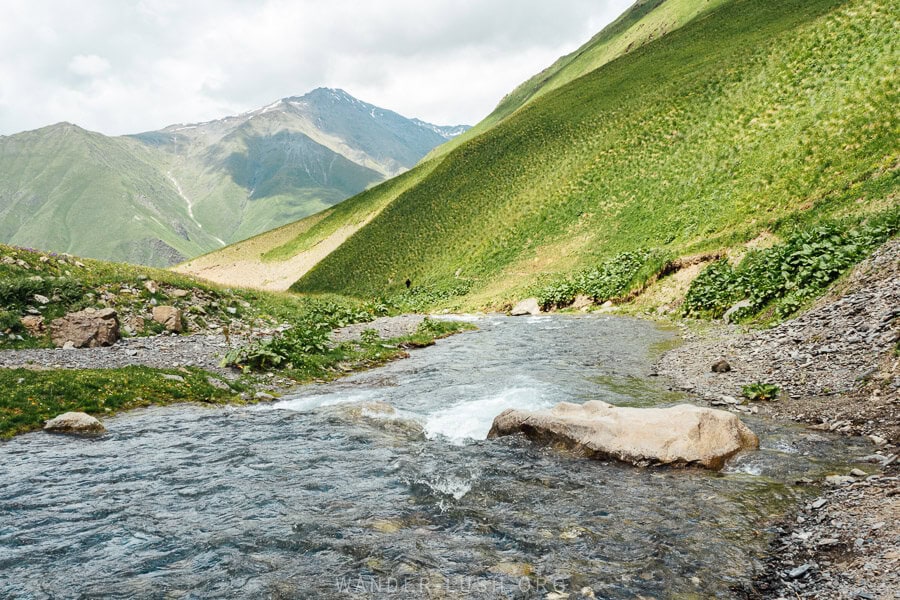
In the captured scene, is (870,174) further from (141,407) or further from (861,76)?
(141,407)

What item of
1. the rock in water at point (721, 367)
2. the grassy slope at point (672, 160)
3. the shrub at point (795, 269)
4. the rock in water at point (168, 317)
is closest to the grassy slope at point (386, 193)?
the grassy slope at point (672, 160)

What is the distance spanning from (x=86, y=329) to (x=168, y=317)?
486 cm

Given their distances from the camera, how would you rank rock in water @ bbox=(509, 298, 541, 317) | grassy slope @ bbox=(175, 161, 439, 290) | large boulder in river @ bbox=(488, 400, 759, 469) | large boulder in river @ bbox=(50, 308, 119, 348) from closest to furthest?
large boulder in river @ bbox=(488, 400, 759, 469) → large boulder in river @ bbox=(50, 308, 119, 348) → rock in water @ bbox=(509, 298, 541, 317) → grassy slope @ bbox=(175, 161, 439, 290)

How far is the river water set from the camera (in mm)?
7031

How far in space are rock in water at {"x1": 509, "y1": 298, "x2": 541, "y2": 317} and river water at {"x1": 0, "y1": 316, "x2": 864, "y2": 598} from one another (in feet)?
107

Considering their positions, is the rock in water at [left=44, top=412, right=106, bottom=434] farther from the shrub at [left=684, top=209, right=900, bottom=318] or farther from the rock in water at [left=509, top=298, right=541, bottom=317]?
the rock in water at [left=509, top=298, right=541, bottom=317]

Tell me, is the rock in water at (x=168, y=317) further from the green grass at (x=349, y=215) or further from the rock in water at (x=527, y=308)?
the green grass at (x=349, y=215)

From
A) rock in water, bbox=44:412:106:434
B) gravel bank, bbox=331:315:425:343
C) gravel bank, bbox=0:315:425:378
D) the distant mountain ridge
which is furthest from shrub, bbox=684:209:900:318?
rock in water, bbox=44:412:106:434

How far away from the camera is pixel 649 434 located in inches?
444

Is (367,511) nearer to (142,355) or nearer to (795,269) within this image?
(142,355)

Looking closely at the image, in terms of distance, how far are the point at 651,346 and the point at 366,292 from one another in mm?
64723

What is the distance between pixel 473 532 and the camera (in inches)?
327

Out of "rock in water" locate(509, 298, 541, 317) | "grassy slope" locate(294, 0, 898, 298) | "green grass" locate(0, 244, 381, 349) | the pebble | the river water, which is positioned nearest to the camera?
the pebble

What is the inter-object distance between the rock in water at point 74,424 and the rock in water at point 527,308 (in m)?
37.7
